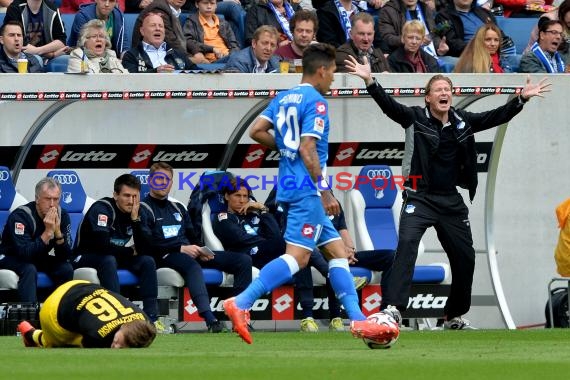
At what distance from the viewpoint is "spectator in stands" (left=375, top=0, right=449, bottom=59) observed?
54.3 ft

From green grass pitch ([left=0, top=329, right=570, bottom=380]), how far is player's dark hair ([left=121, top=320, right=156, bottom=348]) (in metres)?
0.08

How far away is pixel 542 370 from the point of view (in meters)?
8.23

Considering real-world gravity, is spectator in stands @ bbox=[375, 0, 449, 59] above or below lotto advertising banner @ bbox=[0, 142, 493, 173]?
above

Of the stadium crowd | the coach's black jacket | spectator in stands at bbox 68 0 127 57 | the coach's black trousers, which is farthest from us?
spectator in stands at bbox 68 0 127 57

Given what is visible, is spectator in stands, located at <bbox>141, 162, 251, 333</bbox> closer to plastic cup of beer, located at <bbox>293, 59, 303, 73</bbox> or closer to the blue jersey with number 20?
plastic cup of beer, located at <bbox>293, 59, 303, 73</bbox>

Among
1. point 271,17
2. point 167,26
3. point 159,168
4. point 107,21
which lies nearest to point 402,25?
point 271,17

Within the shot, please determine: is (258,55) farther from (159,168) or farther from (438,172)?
(438,172)

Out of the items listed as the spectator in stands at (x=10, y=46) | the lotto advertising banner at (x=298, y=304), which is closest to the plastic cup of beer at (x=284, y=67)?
the lotto advertising banner at (x=298, y=304)

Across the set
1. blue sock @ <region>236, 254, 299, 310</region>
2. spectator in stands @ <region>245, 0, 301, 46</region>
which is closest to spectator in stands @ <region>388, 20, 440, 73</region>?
spectator in stands @ <region>245, 0, 301, 46</region>

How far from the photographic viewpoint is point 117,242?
13648mm

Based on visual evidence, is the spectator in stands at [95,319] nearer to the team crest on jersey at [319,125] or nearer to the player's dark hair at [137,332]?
the player's dark hair at [137,332]

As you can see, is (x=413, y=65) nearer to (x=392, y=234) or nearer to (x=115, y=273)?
(x=392, y=234)

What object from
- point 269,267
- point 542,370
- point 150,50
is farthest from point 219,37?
point 542,370

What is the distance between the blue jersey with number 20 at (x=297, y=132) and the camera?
10.1 metres
